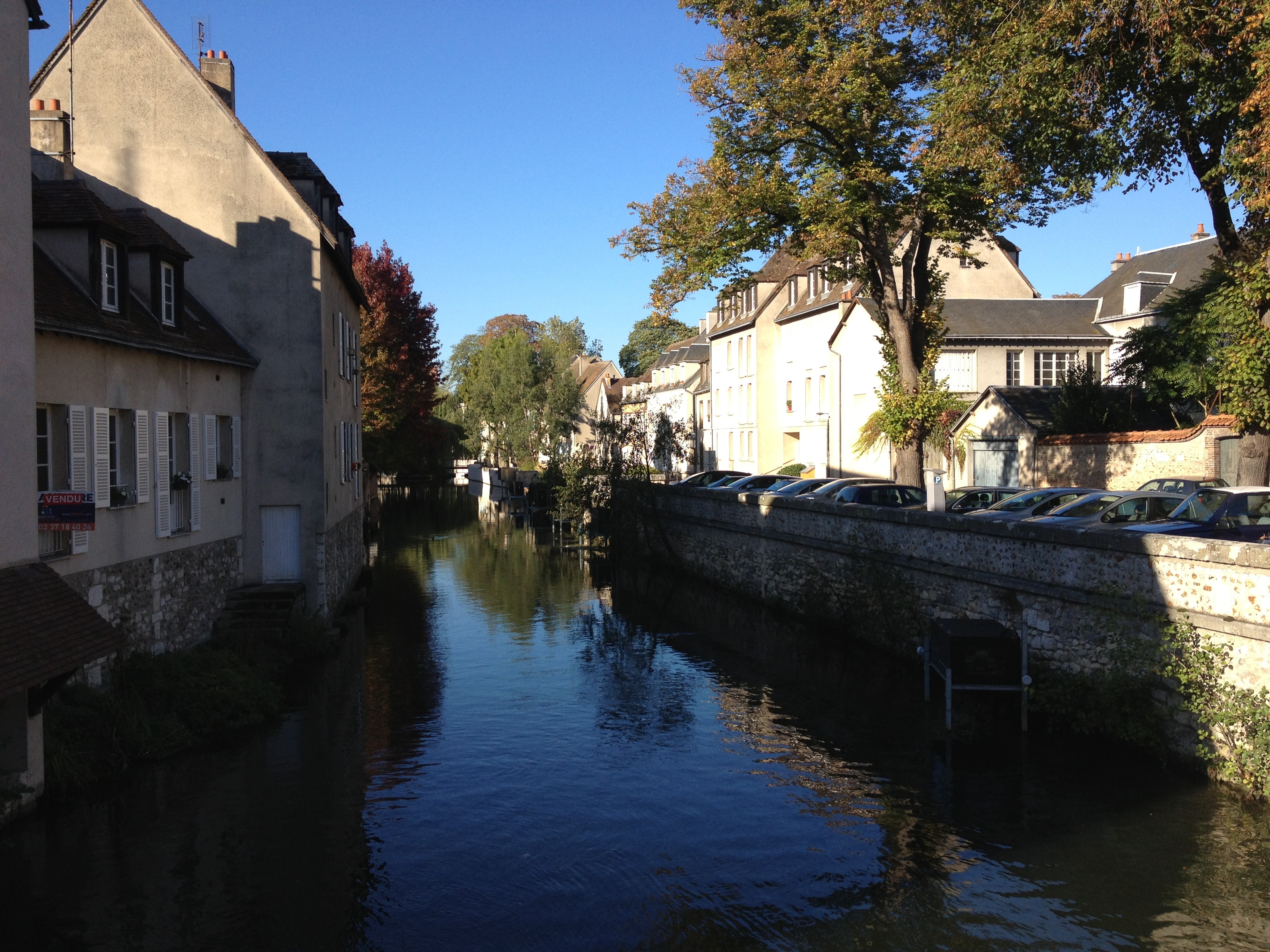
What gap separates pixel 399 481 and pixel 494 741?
7460 cm

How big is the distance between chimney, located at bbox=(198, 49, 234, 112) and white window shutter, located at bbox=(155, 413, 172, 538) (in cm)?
1076

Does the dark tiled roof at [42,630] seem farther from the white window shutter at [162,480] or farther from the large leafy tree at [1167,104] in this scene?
the large leafy tree at [1167,104]

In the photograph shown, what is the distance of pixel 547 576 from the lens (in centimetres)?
3247

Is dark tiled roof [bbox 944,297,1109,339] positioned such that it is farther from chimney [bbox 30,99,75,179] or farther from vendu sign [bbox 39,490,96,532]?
vendu sign [bbox 39,490,96,532]

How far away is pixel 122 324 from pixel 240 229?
5249 millimetres

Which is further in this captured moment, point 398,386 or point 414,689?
point 398,386

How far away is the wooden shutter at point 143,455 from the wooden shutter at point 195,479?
144 centimetres

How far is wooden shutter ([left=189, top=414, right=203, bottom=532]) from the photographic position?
16.9 metres

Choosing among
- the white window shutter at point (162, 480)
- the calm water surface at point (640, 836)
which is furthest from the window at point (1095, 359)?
the white window shutter at point (162, 480)

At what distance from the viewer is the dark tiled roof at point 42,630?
371 inches

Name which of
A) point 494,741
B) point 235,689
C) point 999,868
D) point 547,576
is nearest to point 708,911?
point 999,868

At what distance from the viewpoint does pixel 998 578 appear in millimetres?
16062

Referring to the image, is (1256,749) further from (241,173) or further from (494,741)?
(241,173)

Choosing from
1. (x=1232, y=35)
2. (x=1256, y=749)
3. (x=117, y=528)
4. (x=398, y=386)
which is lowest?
(x=1256, y=749)
